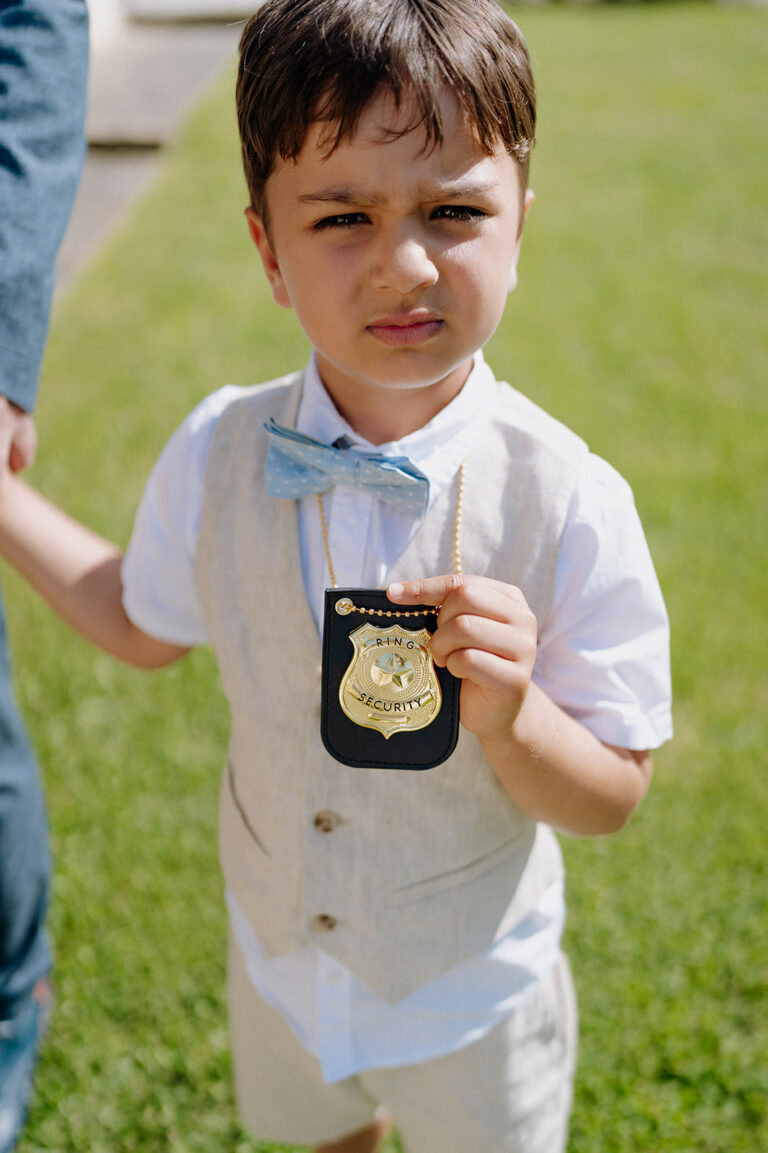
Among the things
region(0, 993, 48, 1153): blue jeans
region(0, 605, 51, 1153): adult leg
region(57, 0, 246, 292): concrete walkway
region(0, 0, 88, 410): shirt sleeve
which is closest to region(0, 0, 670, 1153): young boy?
region(0, 0, 88, 410): shirt sleeve

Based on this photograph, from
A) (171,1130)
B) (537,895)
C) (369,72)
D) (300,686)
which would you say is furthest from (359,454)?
(171,1130)

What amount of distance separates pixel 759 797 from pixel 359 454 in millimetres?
1859

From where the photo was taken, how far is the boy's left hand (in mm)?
952

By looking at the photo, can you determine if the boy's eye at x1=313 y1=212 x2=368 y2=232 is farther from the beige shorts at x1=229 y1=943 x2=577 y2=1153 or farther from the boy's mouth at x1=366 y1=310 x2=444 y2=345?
the beige shorts at x1=229 y1=943 x2=577 y2=1153

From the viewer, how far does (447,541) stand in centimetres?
113

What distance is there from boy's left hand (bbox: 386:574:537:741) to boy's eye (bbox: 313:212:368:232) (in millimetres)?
354

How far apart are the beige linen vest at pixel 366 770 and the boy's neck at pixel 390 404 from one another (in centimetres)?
6

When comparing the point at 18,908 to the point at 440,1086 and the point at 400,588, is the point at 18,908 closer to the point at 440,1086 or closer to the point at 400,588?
the point at 440,1086

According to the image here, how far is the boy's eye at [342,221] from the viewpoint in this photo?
0.99m

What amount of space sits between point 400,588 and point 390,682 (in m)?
0.10

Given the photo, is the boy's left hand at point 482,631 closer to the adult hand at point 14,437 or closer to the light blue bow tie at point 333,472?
the light blue bow tie at point 333,472

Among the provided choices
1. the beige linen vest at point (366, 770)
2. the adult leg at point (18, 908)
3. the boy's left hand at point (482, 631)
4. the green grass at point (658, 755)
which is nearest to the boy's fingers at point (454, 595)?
the boy's left hand at point (482, 631)

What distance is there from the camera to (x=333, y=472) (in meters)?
1.14

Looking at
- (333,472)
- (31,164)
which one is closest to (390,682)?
(333,472)
